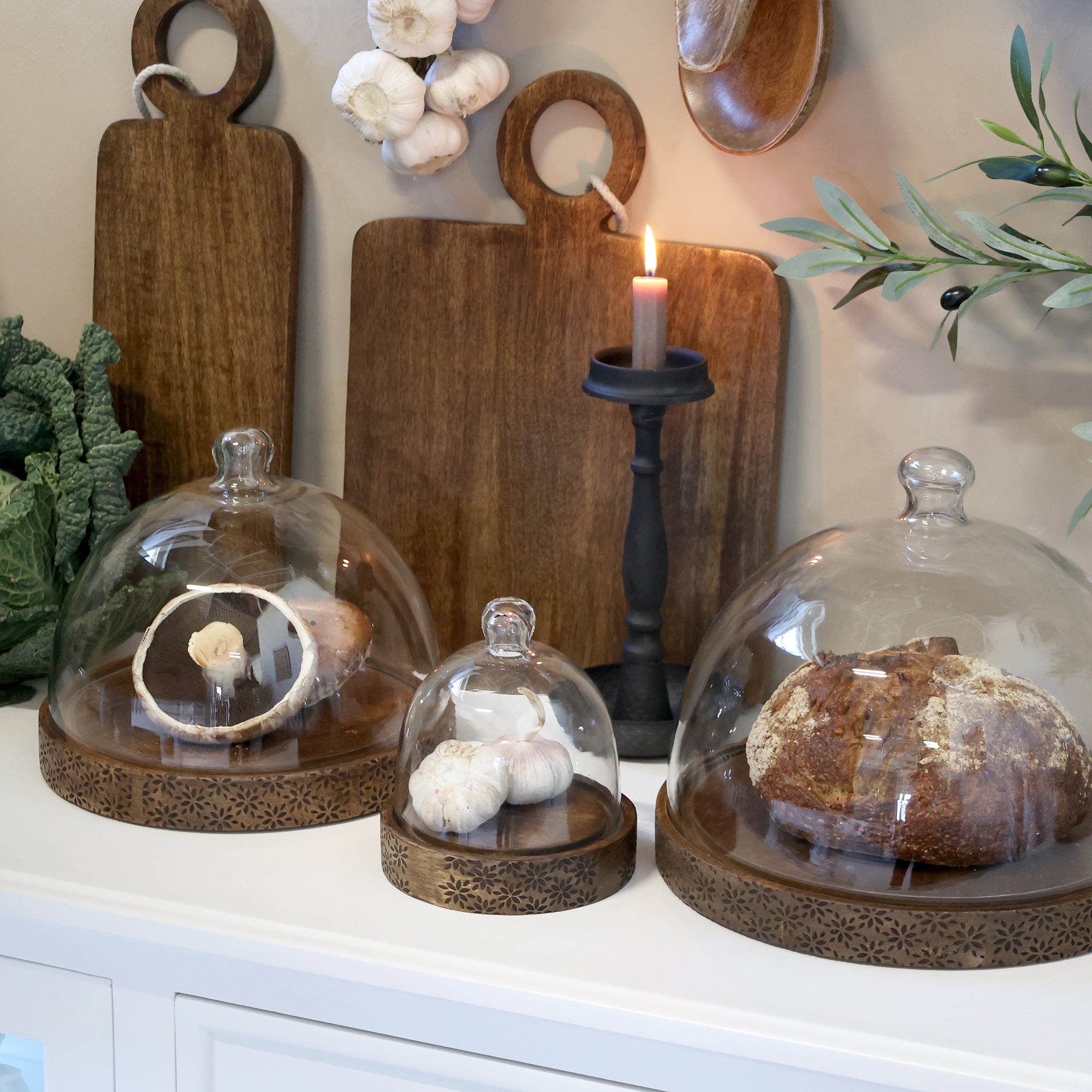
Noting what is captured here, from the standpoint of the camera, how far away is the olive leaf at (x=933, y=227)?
855 mm

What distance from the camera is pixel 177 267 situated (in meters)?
1.17

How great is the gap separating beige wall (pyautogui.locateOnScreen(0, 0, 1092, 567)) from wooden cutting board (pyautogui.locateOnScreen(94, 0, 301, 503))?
1.3 inches

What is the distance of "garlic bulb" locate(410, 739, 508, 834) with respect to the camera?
2.38ft

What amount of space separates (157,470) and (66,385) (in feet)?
0.51

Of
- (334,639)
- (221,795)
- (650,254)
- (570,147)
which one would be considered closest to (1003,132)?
(650,254)

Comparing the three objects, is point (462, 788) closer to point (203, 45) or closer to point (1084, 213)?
point (1084, 213)

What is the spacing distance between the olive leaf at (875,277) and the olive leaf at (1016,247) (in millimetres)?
91

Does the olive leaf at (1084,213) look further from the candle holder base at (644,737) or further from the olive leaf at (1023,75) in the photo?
the candle holder base at (644,737)

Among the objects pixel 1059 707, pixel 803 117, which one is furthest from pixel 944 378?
pixel 1059 707

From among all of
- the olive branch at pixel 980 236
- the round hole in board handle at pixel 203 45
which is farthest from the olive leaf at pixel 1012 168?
the round hole in board handle at pixel 203 45

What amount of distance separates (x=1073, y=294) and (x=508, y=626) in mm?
436

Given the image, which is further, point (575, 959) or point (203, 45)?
point (203, 45)

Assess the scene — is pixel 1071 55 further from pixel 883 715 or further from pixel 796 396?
pixel 883 715

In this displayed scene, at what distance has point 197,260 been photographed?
1164mm
